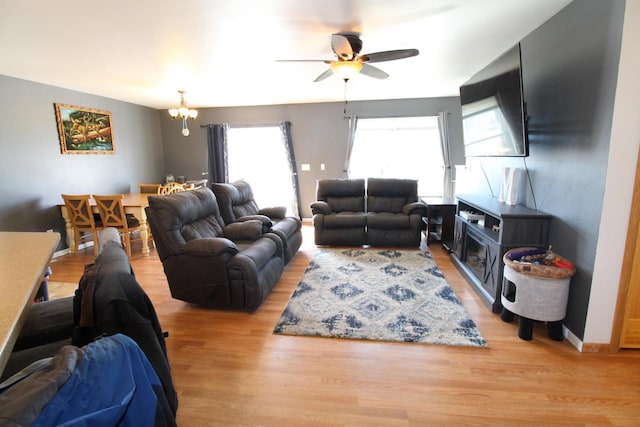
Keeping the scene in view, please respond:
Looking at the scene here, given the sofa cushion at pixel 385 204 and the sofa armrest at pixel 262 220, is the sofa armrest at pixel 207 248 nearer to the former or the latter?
the sofa armrest at pixel 262 220

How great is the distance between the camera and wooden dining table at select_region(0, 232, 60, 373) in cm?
81

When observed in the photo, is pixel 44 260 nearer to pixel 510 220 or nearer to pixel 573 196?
pixel 510 220

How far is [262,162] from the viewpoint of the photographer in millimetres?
6684

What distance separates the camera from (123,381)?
2.44 ft

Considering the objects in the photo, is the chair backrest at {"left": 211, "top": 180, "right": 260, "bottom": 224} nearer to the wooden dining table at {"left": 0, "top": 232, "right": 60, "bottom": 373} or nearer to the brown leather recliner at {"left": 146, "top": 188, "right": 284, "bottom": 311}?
the brown leather recliner at {"left": 146, "top": 188, "right": 284, "bottom": 311}

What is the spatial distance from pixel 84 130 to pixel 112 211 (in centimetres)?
174

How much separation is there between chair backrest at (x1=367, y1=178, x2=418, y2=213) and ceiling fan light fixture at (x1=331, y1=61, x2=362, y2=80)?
7.47ft

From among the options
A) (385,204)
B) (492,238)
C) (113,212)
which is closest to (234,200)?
(113,212)

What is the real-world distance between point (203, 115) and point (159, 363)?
6.44 m

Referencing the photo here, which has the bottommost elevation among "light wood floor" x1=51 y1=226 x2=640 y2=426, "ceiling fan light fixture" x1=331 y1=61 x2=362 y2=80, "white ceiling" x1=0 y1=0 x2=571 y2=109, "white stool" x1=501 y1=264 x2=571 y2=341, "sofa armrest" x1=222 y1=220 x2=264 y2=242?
"light wood floor" x1=51 y1=226 x2=640 y2=426

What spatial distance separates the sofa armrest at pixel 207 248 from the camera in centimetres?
269

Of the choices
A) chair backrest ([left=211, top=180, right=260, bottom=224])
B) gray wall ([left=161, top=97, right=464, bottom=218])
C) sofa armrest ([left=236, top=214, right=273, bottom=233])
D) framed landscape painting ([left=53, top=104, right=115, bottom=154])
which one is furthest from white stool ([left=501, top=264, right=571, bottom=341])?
framed landscape painting ([left=53, top=104, right=115, bottom=154])

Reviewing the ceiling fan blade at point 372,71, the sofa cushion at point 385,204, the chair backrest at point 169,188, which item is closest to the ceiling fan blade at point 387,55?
the ceiling fan blade at point 372,71

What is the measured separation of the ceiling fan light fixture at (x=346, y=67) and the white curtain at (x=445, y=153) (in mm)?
3600
